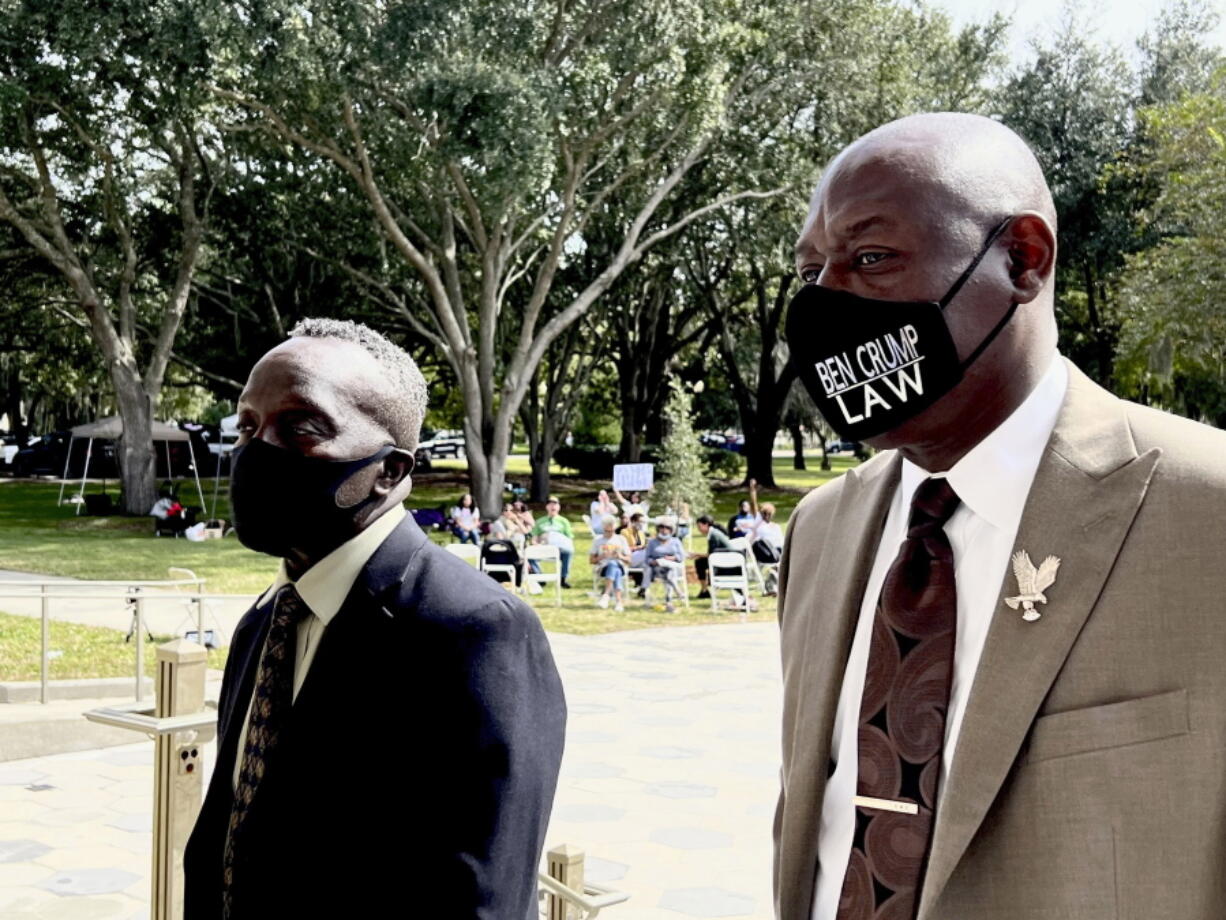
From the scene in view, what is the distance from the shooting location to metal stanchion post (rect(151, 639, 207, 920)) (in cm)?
342

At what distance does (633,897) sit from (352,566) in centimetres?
410

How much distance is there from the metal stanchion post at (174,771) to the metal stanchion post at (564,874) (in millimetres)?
1013

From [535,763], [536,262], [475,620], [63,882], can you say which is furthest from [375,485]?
[536,262]

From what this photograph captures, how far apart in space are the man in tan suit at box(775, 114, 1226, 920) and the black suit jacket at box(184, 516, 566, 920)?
2.07ft

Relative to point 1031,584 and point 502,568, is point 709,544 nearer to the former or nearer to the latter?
point 502,568

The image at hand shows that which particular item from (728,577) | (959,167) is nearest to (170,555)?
(728,577)

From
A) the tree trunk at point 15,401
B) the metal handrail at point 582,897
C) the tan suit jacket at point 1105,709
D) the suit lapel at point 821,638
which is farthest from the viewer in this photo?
the tree trunk at point 15,401

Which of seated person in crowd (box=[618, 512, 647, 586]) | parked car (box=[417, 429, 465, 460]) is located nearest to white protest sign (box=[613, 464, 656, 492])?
seated person in crowd (box=[618, 512, 647, 586])

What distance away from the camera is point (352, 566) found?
2473mm

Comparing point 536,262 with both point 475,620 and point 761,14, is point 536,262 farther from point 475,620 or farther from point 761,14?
point 475,620

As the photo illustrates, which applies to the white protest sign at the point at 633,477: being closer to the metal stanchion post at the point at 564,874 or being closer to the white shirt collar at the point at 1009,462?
the metal stanchion post at the point at 564,874

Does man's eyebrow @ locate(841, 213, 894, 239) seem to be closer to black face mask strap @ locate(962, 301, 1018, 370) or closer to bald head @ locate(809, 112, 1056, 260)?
bald head @ locate(809, 112, 1056, 260)

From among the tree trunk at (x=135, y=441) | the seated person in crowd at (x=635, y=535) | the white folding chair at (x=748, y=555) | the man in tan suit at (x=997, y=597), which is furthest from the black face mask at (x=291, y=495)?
the tree trunk at (x=135, y=441)

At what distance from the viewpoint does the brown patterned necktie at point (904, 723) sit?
62.0 inches
